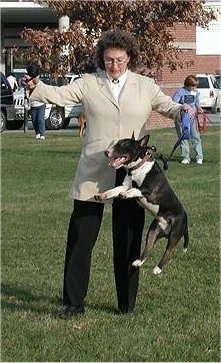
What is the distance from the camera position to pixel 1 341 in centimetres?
683

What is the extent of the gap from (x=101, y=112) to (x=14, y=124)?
26.6 m

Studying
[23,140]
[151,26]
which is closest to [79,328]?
[151,26]

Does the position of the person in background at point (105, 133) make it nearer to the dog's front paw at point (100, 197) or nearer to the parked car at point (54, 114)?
the dog's front paw at point (100, 197)

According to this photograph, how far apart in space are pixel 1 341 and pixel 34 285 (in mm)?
1792

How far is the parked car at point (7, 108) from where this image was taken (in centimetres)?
3156

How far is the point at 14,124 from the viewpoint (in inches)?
1323

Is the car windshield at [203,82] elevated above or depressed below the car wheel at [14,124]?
above

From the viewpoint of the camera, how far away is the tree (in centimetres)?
2228

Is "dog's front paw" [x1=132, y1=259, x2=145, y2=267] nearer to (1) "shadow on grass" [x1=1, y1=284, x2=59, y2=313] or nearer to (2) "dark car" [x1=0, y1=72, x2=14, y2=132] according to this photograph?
(1) "shadow on grass" [x1=1, y1=284, x2=59, y2=313]

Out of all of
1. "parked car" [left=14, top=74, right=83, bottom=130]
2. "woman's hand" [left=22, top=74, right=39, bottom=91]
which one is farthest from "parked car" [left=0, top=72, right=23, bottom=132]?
"woman's hand" [left=22, top=74, right=39, bottom=91]

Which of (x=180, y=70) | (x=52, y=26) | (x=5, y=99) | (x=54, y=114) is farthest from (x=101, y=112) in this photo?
(x=52, y=26)

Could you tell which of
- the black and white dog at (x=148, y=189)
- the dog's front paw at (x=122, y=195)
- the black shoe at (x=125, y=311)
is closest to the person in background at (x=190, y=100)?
the black shoe at (x=125, y=311)

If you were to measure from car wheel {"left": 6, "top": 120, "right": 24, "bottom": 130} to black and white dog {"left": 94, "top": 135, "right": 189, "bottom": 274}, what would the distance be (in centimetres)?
2641

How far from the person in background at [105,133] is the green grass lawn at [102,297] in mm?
366
